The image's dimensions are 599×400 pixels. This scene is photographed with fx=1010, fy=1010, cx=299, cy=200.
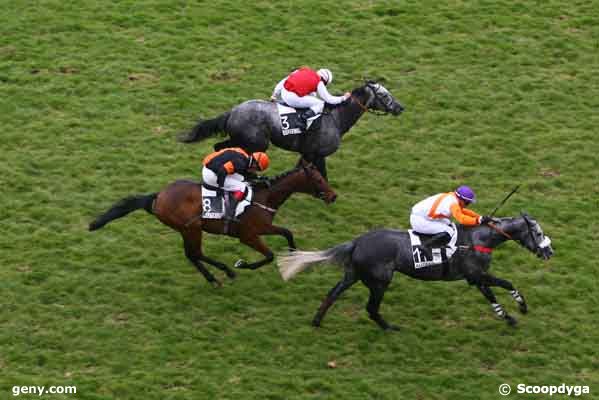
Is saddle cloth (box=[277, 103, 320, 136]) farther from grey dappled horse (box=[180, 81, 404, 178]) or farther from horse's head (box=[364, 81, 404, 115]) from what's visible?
horse's head (box=[364, 81, 404, 115])

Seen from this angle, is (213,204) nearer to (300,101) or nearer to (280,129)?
(280,129)

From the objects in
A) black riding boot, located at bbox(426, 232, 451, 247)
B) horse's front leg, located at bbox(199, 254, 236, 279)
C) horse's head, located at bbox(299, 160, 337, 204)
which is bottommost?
horse's front leg, located at bbox(199, 254, 236, 279)

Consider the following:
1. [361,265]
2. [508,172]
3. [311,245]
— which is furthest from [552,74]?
[361,265]

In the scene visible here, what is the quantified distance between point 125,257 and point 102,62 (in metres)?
5.52

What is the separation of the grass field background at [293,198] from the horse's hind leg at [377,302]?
20 cm

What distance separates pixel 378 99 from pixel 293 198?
1.89m

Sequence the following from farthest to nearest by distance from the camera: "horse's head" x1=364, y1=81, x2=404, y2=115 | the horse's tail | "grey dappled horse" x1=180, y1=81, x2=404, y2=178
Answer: "horse's head" x1=364, y1=81, x2=404, y2=115 < "grey dappled horse" x1=180, y1=81, x2=404, y2=178 < the horse's tail

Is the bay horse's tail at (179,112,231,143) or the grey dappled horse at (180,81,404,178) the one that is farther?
the bay horse's tail at (179,112,231,143)

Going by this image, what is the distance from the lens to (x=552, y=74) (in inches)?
693

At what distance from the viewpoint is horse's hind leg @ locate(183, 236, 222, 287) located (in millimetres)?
12555

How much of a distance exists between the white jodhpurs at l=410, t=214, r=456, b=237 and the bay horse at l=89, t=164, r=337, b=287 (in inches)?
53.2

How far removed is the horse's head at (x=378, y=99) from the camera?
14.5m

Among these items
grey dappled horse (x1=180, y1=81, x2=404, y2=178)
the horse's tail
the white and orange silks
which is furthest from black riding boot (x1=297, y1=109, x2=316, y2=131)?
the white and orange silks

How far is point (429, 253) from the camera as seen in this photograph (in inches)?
457
